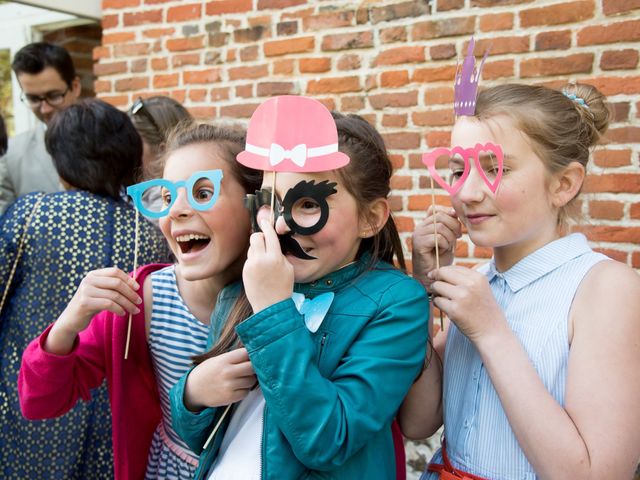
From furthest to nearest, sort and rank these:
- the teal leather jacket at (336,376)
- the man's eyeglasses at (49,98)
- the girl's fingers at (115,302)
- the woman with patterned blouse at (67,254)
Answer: the man's eyeglasses at (49,98) → the woman with patterned blouse at (67,254) → the girl's fingers at (115,302) → the teal leather jacket at (336,376)

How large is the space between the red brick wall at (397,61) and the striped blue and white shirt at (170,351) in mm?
1186

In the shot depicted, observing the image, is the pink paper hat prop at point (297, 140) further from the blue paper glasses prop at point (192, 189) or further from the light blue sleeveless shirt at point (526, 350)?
the light blue sleeveless shirt at point (526, 350)

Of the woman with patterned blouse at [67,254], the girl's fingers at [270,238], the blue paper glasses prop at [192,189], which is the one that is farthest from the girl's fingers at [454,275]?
the woman with patterned blouse at [67,254]

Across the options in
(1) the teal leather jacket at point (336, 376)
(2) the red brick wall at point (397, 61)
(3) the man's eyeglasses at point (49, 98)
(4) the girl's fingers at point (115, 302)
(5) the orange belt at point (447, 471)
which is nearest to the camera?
(1) the teal leather jacket at point (336, 376)

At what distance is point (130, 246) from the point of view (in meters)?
2.18

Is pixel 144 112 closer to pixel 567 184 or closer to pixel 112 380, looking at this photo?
pixel 112 380

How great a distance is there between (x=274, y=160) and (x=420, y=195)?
1.76m

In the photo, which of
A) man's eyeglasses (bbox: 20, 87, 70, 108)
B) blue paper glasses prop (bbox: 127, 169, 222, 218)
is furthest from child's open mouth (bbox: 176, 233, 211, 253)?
man's eyeglasses (bbox: 20, 87, 70, 108)

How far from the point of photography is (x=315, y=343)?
135cm

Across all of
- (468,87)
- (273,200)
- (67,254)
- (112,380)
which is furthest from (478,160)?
(67,254)

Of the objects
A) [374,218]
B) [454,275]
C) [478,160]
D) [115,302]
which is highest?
[478,160]

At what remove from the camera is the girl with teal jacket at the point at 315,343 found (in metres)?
1.20

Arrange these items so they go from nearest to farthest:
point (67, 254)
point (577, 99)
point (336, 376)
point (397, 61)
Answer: point (336, 376), point (577, 99), point (67, 254), point (397, 61)

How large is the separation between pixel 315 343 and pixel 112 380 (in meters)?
0.61
